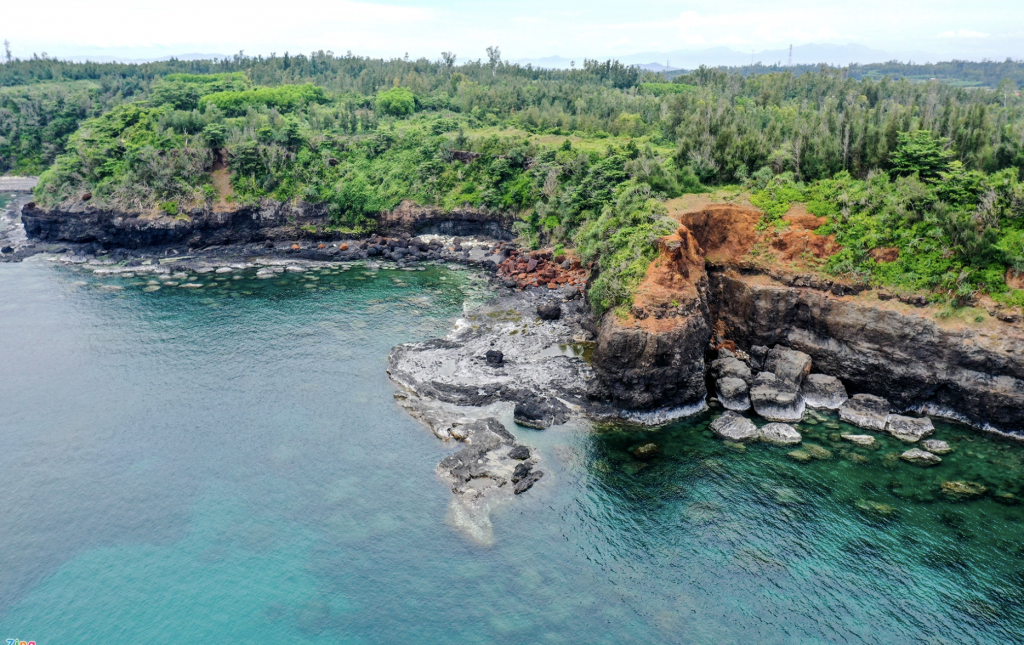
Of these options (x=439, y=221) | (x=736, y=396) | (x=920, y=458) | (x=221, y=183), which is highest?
(x=221, y=183)

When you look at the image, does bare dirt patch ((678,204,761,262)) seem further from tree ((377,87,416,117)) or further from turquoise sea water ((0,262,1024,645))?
tree ((377,87,416,117))

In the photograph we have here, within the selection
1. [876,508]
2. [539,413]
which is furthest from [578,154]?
[876,508]

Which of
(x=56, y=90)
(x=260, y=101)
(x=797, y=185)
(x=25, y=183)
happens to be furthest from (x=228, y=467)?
(x=56, y=90)

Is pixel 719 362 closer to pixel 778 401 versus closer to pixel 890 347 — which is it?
pixel 778 401

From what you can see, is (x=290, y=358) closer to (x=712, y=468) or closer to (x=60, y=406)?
(x=60, y=406)

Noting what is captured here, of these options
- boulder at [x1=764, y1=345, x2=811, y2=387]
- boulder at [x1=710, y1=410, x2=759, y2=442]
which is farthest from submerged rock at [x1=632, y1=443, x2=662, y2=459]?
boulder at [x1=764, y1=345, x2=811, y2=387]

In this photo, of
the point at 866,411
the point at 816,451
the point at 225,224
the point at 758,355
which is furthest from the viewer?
the point at 225,224
